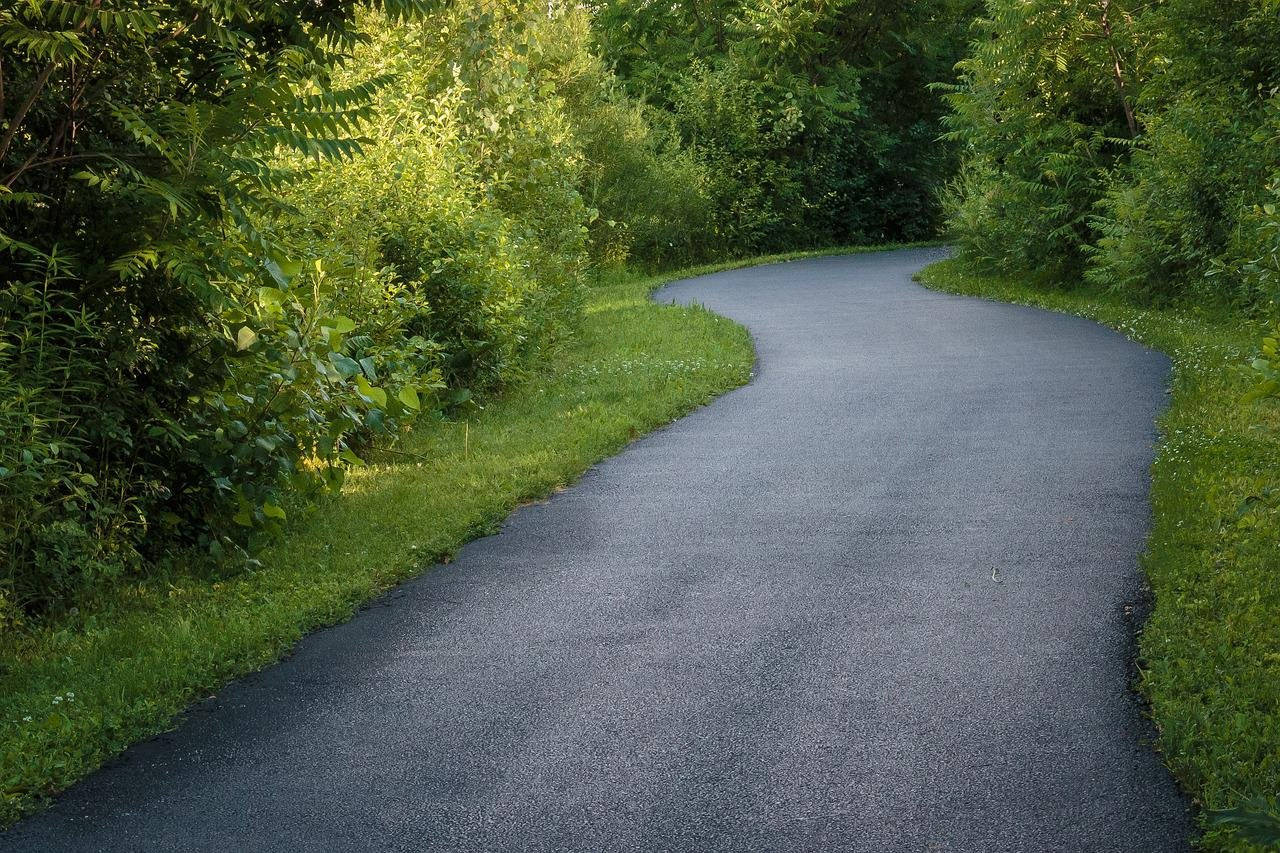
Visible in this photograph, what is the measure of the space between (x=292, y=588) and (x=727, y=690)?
8.71 ft

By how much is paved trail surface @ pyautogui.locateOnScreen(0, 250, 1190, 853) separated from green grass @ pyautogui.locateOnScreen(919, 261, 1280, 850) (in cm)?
14

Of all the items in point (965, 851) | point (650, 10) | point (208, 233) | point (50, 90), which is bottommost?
point (965, 851)

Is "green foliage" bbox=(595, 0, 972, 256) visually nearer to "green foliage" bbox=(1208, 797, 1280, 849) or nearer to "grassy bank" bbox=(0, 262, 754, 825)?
"grassy bank" bbox=(0, 262, 754, 825)

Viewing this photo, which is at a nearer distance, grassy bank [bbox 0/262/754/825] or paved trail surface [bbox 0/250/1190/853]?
paved trail surface [bbox 0/250/1190/853]

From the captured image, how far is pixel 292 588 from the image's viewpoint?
22.6 feet

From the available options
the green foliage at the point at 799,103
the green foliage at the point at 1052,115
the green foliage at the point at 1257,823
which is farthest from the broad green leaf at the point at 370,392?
the green foliage at the point at 799,103

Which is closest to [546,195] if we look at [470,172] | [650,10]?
[470,172]

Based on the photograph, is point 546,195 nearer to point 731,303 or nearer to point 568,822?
point 731,303

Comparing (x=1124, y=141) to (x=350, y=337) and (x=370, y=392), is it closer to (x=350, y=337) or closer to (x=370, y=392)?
(x=350, y=337)

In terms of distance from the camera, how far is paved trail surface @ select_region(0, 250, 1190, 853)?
169 inches

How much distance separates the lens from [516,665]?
19.1ft

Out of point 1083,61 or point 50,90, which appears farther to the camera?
point 1083,61

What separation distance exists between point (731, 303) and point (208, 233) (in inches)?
686

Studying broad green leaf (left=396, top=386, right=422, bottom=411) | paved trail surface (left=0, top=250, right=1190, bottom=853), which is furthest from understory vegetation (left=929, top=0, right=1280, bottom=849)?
broad green leaf (left=396, top=386, right=422, bottom=411)
